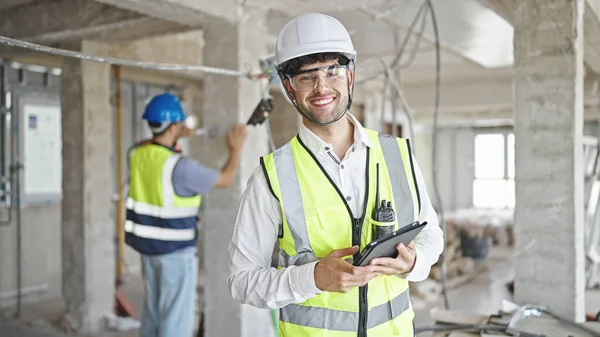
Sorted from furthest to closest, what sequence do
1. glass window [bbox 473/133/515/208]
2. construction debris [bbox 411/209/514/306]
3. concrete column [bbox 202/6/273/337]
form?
glass window [bbox 473/133/515/208] → construction debris [bbox 411/209/514/306] → concrete column [bbox 202/6/273/337]

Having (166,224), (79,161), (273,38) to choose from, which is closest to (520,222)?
(166,224)

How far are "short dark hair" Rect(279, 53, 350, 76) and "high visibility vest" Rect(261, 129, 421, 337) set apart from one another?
190 millimetres

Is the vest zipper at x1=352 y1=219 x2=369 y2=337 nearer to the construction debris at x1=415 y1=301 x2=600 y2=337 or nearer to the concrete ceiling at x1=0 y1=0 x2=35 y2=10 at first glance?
the construction debris at x1=415 y1=301 x2=600 y2=337

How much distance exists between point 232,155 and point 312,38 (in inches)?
60.4

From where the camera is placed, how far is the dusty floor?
3988 mm

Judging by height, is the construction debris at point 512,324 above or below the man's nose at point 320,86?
below

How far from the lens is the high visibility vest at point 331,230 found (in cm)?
135

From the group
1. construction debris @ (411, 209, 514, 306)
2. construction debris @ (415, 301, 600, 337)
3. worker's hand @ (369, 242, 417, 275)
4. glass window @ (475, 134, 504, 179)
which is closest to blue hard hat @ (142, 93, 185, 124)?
construction debris @ (415, 301, 600, 337)

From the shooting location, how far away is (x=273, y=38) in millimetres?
3771

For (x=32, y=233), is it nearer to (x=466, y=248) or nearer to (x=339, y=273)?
(x=339, y=273)

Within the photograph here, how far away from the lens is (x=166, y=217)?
2875 millimetres

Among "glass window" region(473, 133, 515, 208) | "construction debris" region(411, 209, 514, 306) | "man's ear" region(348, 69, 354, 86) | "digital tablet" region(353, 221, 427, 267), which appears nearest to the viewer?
"digital tablet" region(353, 221, 427, 267)

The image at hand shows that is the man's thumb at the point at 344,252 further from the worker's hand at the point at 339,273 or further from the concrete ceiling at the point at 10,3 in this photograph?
the concrete ceiling at the point at 10,3

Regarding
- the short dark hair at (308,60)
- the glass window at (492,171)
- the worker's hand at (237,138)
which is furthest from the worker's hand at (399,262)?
the glass window at (492,171)
